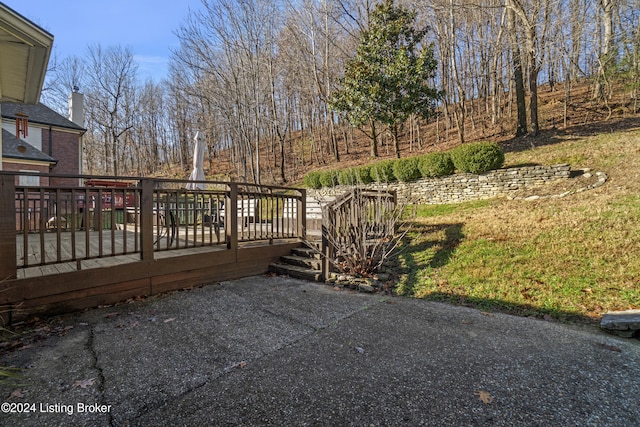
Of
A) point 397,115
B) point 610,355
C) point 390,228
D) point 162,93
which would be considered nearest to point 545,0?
point 397,115

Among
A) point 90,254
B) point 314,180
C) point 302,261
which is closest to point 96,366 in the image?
point 90,254

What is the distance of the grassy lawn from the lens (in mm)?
3686

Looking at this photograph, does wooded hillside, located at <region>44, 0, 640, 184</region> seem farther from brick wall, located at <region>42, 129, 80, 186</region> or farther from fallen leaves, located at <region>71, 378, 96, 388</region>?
fallen leaves, located at <region>71, 378, 96, 388</region>

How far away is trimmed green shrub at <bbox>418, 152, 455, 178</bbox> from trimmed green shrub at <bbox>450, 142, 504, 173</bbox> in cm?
34

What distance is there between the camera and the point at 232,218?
183 inches

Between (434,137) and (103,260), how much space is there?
17794 mm

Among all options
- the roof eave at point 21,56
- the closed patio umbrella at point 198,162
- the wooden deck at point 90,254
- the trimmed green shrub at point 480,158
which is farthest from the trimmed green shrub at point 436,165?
the roof eave at point 21,56

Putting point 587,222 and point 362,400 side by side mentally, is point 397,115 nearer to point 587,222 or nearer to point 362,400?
point 587,222

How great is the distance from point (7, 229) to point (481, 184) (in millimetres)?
10269

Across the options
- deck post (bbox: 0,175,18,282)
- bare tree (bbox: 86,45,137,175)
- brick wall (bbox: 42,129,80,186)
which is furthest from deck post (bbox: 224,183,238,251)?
bare tree (bbox: 86,45,137,175)

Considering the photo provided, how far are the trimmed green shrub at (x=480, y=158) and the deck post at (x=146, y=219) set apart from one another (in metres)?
8.81

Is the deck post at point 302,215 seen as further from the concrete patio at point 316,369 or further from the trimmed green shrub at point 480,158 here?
the trimmed green shrub at point 480,158

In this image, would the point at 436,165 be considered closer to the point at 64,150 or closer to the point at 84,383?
the point at 84,383

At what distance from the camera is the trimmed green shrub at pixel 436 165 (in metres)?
9.85
